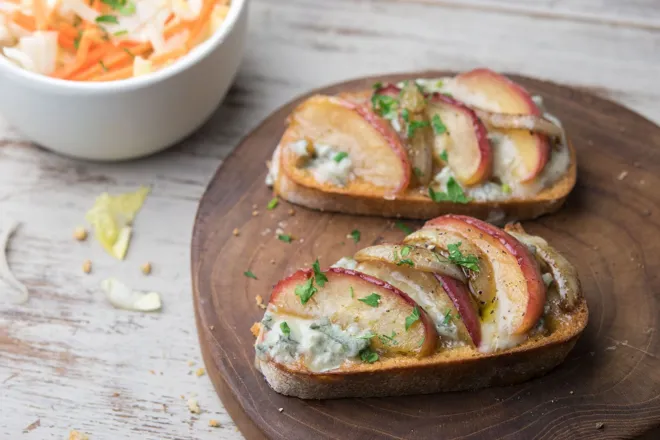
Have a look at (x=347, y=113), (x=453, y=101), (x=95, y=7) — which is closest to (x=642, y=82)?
(x=453, y=101)

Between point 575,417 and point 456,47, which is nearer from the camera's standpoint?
point 575,417

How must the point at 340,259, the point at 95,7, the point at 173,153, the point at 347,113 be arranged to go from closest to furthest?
1. the point at 340,259
2. the point at 347,113
3. the point at 95,7
4. the point at 173,153

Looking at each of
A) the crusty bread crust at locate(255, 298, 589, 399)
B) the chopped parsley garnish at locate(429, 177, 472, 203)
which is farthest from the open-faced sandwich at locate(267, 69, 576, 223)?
the crusty bread crust at locate(255, 298, 589, 399)

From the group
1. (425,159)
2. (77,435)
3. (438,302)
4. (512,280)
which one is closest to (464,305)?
(438,302)

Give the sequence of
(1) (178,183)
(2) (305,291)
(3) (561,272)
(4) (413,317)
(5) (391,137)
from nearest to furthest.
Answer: (4) (413,317), (2) (305,291), (3) (561,272), (5) (391,137), (1) (178,183)

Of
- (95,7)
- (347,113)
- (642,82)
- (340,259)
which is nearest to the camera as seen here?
(340,259)

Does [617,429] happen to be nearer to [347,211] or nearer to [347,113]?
[347,211]

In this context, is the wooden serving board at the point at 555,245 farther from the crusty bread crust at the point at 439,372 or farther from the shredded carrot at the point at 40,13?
the shredded carrot at the point at 40,13

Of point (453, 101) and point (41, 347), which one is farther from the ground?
point (453, 101)

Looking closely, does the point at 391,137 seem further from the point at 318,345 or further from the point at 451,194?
the point at 318,345
